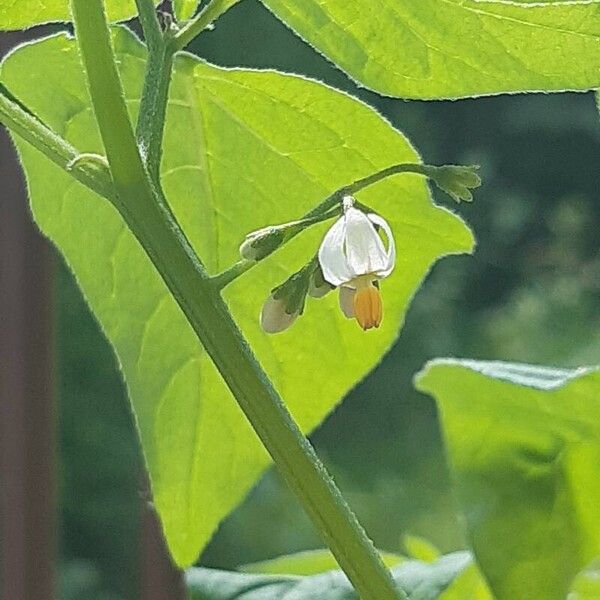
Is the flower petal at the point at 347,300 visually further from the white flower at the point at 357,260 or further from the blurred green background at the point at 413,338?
the blurred green background at the point at 413,338

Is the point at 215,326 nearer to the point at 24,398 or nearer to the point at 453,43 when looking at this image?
the point at 453,43

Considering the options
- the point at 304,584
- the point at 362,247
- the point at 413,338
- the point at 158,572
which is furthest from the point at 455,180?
the point at 413,338

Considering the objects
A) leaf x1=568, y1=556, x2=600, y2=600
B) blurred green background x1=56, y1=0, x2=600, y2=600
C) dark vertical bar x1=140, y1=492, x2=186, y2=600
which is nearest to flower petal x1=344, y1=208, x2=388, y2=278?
leaf x1=568, y1=556, x2=600, y2=600

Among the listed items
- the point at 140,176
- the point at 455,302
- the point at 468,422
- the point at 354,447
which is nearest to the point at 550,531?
the point at 468,422

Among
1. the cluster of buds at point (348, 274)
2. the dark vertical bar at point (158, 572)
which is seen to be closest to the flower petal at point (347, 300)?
the cluster of buds at point (348, 274)

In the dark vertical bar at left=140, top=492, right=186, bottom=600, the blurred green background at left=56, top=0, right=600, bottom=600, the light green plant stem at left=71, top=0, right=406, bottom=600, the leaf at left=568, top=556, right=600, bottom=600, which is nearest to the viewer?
the light green plant stem at left=71, top=0, right=406, bottom=600

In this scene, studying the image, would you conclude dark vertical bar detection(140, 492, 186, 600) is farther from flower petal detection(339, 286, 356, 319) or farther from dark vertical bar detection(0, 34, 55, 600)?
flower petal detection(339, 286, 356, 319)
